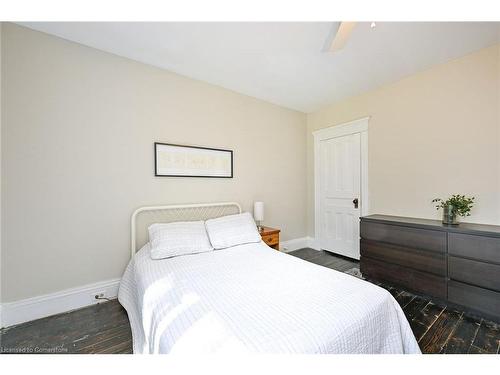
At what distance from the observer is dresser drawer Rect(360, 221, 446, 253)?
216 cm

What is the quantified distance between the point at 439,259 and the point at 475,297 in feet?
1.21

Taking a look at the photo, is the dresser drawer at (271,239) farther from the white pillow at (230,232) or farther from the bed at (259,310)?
the bed at (259,310)

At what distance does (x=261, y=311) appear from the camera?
3.90 ft

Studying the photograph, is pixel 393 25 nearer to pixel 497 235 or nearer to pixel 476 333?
pixel 497 235

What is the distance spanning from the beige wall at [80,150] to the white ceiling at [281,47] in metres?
0.23

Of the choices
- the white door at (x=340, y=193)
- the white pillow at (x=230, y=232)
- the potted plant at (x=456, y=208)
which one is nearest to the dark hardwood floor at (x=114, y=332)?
the potted plant at (x=456, y=208)

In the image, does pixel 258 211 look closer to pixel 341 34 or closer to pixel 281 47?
pixel 281 47

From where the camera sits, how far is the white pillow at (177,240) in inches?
81.7

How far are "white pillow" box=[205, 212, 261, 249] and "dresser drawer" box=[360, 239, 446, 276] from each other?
56.3 inches

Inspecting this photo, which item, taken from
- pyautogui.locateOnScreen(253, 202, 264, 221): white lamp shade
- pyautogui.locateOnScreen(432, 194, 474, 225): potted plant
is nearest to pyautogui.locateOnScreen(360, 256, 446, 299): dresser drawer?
pyautogui.locateOnScreen(432, 194, 474, 225): potted plant

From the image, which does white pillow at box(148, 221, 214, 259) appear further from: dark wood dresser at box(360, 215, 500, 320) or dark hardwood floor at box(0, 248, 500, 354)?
dark wood dresser at box(360, 215, 500, 320)

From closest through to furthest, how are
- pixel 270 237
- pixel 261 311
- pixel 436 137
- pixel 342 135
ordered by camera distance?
1. pixel 261 311
2. pixel 436 137
3. pixel 270 237
4. pixel 342 135

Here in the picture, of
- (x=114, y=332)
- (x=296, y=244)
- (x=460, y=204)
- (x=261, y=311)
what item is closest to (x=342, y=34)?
(x=261, y=311)

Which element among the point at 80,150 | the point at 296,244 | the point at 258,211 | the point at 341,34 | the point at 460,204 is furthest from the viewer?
the point at 296,244
